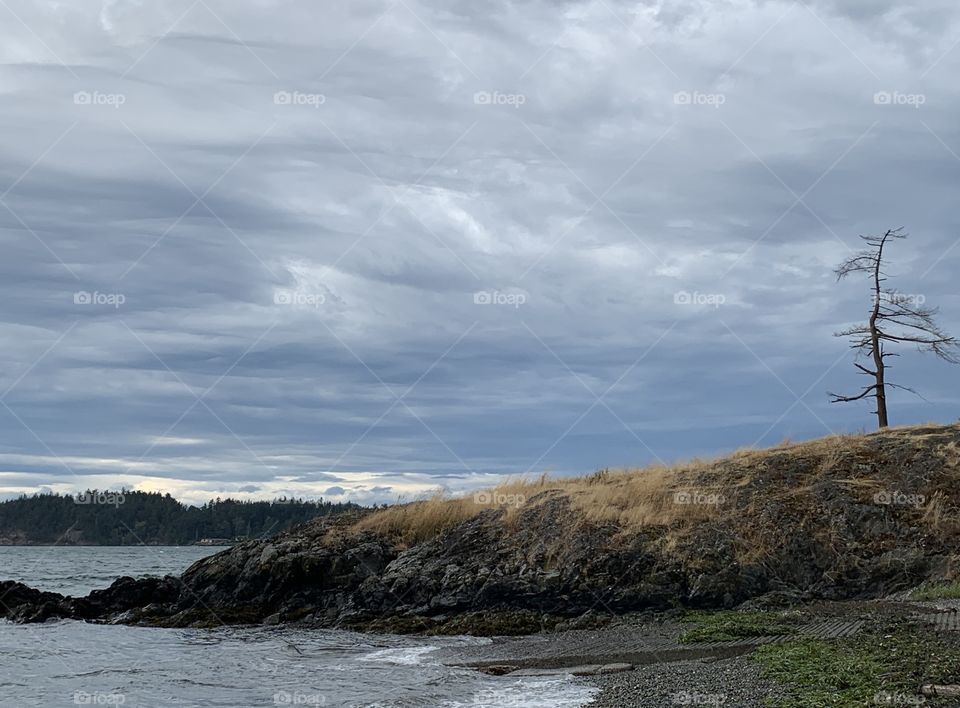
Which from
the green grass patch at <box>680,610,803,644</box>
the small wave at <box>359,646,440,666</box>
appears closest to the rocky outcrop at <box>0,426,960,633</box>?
the green grass patch at <box>680,610,803,644</box>

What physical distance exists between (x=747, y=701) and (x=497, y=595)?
16.3 m

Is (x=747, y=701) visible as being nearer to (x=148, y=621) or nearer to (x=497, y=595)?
(x=497, y=595)

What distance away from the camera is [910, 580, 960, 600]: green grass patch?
Result: 2401cm

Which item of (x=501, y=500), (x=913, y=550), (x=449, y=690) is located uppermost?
(x=501, y=500)

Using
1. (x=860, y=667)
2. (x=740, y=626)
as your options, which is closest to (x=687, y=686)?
(x=860, y=667)

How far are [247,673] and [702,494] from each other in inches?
699

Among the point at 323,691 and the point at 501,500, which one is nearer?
the point at 323,691

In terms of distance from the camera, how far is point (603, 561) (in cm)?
3012

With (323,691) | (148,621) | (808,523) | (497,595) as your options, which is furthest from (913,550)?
(148,621)

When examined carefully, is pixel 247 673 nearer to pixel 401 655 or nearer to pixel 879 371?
pixel 401 655

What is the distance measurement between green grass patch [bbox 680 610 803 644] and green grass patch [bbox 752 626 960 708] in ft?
8.66

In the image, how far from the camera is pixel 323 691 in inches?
779

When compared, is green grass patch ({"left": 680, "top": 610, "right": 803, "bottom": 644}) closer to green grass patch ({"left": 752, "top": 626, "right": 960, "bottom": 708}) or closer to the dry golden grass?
green grass patch ({"left": 752, "top": 626, "right": 960, "bottom": 708})

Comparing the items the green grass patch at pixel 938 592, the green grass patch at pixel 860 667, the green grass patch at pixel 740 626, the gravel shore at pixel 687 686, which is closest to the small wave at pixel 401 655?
the gravel shore at pixel 687 686
